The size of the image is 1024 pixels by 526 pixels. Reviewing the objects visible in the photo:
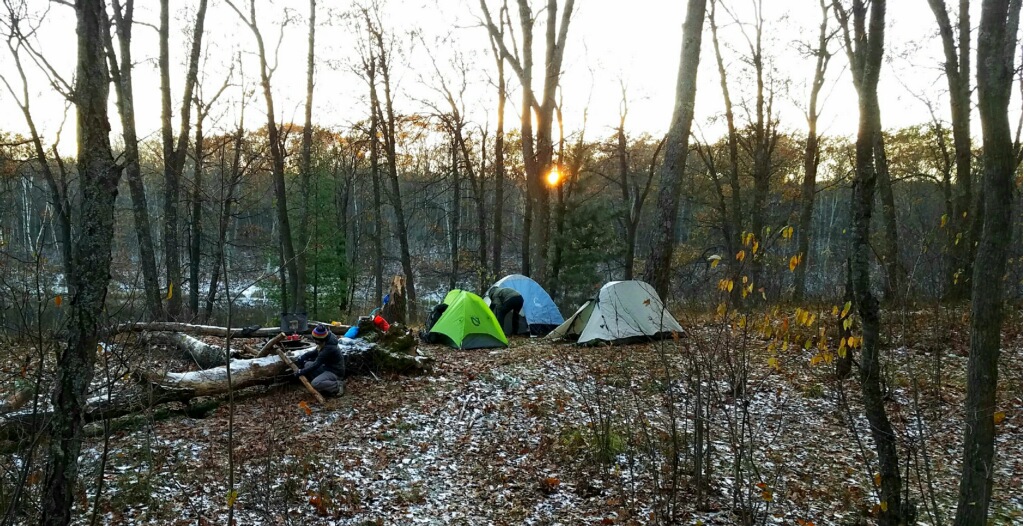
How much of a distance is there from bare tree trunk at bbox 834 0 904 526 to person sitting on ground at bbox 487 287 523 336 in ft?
27.5

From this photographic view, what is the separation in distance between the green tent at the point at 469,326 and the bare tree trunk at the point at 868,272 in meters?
7.40

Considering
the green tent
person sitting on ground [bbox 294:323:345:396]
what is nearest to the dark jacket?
person sitting on ground [bbox 294:323:345:396]

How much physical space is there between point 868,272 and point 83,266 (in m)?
4.93

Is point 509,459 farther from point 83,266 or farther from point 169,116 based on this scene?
point 169,116

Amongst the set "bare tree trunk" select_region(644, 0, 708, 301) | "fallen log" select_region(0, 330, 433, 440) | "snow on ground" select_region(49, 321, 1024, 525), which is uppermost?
"bare tree trunk" select_region(644, 0, 708, 301)

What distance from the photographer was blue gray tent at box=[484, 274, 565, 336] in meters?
12.1

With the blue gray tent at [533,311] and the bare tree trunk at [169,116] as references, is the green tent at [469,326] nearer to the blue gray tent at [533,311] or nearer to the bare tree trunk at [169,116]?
the blue gray tent at [533,311]

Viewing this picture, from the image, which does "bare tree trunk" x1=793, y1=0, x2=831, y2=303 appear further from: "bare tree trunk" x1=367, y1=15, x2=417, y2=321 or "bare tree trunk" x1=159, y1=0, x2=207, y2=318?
"bare tree trunk" x1=159, y1=0, x2=207, y2=318

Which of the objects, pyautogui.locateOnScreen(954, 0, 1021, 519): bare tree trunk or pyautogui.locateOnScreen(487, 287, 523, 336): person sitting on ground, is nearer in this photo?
pyautogui.locateOnScreen(954, 0, 1021, 519): bare tree trunk

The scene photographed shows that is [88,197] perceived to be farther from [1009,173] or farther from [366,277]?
[366,277]

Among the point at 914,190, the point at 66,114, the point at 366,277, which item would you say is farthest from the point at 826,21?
the point at 366,277

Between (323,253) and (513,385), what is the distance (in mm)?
18088

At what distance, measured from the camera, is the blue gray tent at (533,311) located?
12.1 m

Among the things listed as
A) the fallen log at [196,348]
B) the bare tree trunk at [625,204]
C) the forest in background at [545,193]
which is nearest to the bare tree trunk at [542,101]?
the forest in background at [545,193]
